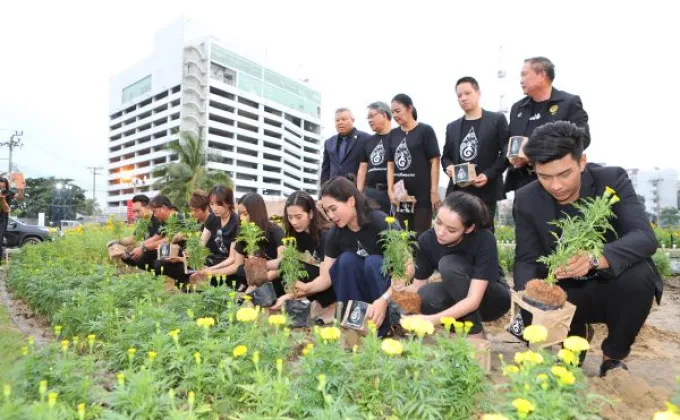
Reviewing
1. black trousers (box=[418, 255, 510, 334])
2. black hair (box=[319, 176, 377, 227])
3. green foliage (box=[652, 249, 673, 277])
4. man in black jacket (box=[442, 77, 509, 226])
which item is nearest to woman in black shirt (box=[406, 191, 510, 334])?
black trousers (box=[418, 255, 510, 334])

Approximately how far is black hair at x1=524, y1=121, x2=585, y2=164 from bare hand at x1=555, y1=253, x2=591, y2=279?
512mm

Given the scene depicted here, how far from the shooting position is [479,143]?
4434mm

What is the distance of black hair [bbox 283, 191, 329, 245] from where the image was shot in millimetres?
4062

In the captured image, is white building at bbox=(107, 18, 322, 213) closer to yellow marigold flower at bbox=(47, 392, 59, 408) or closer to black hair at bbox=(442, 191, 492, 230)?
black hair at bbox=(442, 191, 492, 230)

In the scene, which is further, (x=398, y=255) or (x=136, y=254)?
(x=136, y=254)

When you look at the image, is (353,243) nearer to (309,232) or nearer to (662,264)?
(309,232)

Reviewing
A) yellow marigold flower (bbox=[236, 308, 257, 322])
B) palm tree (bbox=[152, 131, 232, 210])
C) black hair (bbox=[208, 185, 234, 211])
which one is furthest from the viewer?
palm tree (bbox=[152, 131, 232, 210])

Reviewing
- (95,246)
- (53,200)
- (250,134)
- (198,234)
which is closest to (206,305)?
(198,234)

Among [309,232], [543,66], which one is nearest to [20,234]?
[309,232]

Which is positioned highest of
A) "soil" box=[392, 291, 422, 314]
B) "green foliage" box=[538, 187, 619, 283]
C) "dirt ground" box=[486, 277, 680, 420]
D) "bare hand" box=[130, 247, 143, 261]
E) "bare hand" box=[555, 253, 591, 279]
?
"green foliage" box=[538, 187, 619, 283]

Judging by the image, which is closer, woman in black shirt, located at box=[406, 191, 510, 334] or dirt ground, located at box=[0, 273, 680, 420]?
dirt ground, located at box=[0, 273, 680, 420]

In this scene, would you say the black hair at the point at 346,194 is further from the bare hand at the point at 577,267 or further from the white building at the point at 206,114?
the white building at the point at 206,114

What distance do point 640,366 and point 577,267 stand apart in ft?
4.52

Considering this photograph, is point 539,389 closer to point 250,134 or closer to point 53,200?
point 250,134
